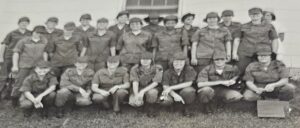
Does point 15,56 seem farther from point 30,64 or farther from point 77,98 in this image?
point 77,98

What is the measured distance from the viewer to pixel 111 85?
8.34 metres

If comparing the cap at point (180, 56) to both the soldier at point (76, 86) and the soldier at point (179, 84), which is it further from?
the soldier at point (76, 86)

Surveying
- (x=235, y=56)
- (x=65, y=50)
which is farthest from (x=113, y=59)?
(x=235, y=56)

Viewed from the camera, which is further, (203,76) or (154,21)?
(154,21)

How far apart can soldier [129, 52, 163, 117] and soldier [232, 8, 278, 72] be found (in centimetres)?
138

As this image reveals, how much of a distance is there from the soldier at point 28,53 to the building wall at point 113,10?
119 inches

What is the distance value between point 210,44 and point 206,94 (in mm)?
965

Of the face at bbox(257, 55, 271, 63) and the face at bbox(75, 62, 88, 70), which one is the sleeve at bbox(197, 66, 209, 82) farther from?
the face at bbox(75, 62, 88, 70)

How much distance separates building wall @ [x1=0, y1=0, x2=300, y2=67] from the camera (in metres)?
10.9

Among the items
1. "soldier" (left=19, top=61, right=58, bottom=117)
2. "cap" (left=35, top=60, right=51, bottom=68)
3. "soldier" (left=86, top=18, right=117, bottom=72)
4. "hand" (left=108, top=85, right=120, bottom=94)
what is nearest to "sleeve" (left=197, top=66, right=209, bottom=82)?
"hand" (left=108, top=85, right=120, bottom=94)

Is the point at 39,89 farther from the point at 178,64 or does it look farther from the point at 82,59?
the point at 178,64

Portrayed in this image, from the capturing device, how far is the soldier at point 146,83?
8.10 m

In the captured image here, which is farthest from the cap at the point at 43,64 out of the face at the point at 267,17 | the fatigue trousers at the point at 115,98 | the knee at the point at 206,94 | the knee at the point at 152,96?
the face at the point at 267,17

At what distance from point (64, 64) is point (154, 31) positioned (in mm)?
1694
